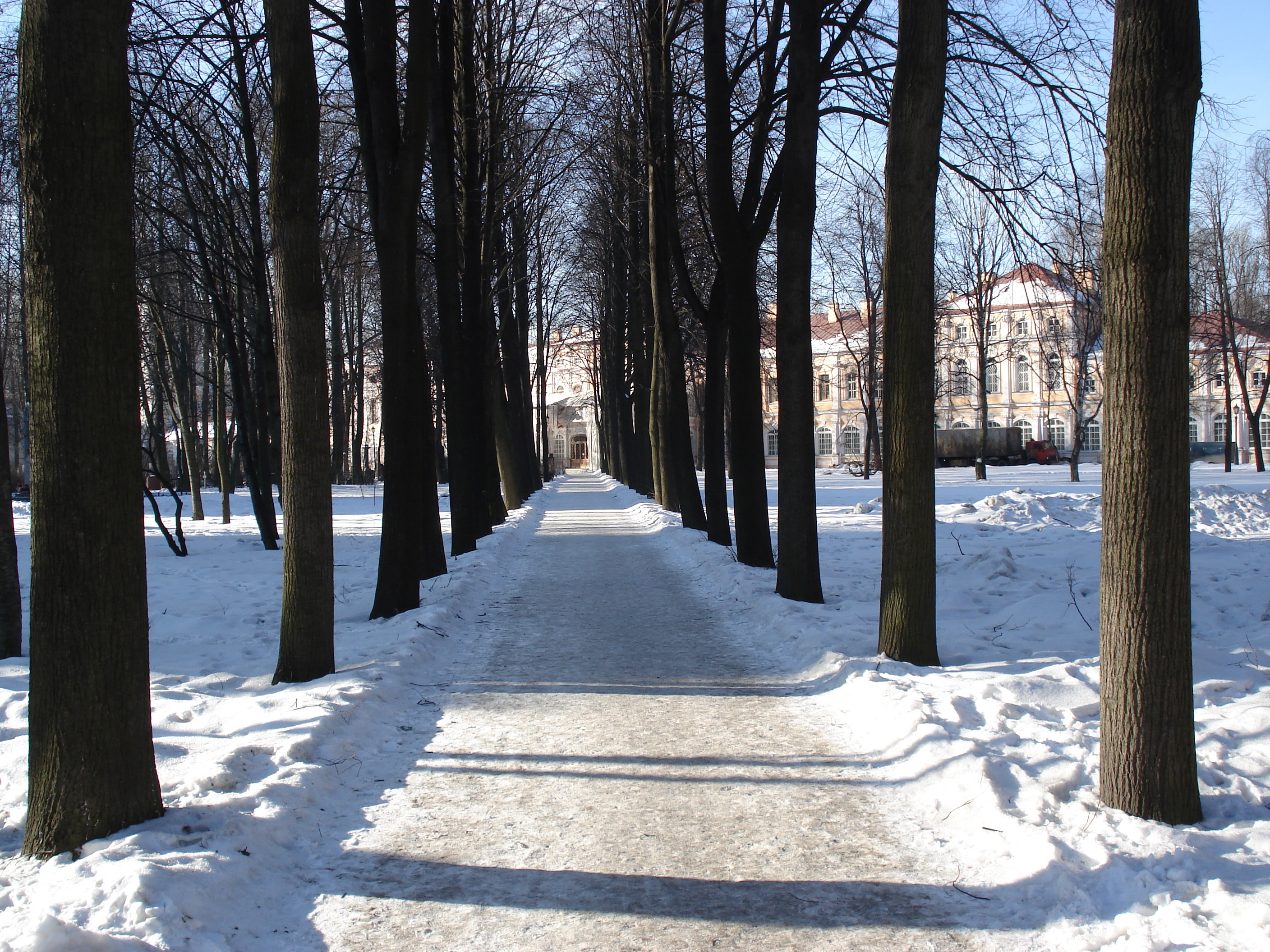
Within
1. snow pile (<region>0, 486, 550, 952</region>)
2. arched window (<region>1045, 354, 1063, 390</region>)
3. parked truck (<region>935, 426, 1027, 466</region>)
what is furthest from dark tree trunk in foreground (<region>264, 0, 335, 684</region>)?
parked truck (<region>935, 426, 1027, 466</region>)

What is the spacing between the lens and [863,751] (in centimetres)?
518

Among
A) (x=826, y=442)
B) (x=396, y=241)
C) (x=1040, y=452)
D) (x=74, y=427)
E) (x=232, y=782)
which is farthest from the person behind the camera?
(x=826, y=442)

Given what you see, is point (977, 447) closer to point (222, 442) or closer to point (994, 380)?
point (994, 380)

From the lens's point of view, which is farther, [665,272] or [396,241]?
[665,272]

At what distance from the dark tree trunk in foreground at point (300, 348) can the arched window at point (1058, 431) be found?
62.5m

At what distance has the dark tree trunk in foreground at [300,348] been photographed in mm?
6449

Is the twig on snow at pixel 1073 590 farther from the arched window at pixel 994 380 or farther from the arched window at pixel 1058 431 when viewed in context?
the arched window at pixel 1058 431

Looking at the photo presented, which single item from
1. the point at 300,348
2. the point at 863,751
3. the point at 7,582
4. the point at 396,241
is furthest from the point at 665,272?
the point at 863,751

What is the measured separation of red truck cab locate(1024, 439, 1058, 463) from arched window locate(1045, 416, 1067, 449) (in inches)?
161

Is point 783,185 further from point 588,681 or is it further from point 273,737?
point 273,737

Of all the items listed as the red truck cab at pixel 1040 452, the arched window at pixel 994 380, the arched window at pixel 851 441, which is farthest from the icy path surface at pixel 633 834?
the arched window at pixel 851 441

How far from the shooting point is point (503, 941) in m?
3.21

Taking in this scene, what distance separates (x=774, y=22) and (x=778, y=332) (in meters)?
4.53

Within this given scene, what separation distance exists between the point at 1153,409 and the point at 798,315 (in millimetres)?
5546
